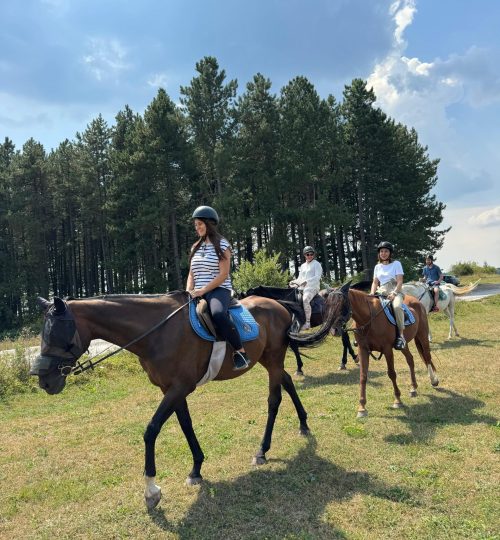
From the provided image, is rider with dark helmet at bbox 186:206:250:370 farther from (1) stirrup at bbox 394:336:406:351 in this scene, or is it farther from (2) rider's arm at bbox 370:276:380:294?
(2) rider's arm at bbox 370:276:380:294

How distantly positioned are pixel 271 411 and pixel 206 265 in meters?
2.36

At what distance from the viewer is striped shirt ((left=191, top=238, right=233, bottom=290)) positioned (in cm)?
511

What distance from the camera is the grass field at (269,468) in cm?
406

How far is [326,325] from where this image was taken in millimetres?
6758

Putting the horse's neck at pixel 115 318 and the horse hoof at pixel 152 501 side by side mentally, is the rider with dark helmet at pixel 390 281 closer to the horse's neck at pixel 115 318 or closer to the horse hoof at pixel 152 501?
the horse's neck at pixel 115 318

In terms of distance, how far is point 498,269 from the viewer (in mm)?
51062

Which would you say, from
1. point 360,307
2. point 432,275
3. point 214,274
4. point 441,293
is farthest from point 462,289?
point 214,274

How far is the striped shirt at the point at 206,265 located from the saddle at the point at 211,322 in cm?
26

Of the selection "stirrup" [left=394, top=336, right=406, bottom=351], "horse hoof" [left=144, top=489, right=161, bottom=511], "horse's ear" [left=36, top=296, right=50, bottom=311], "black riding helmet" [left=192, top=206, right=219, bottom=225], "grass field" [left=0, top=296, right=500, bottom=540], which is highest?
"black riding helmet" [left=192, top=206, right=219, bottom=225]

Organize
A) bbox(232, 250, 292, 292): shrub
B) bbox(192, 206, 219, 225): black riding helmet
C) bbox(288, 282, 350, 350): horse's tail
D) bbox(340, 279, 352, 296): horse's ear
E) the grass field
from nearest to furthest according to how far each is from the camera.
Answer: the grass field → bbox(192, 206, 219, 225): black riding helmet → bbox(288, 282, 350, 350): horse's tail → bbox(340, 279, 352, 296): horse's ear → bbox(232, 250, 292, 292): shrub

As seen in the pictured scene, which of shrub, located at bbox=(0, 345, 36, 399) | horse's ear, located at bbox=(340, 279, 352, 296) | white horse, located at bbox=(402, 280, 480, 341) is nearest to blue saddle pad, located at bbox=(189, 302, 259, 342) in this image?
horse's ear, located at bbox=(340, 279, 352, 296)

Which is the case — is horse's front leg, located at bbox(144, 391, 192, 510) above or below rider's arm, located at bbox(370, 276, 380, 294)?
below

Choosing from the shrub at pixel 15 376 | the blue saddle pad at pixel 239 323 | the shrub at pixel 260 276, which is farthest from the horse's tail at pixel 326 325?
the shrub at pixel 260 276

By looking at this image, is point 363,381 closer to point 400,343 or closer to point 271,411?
point 400,343
